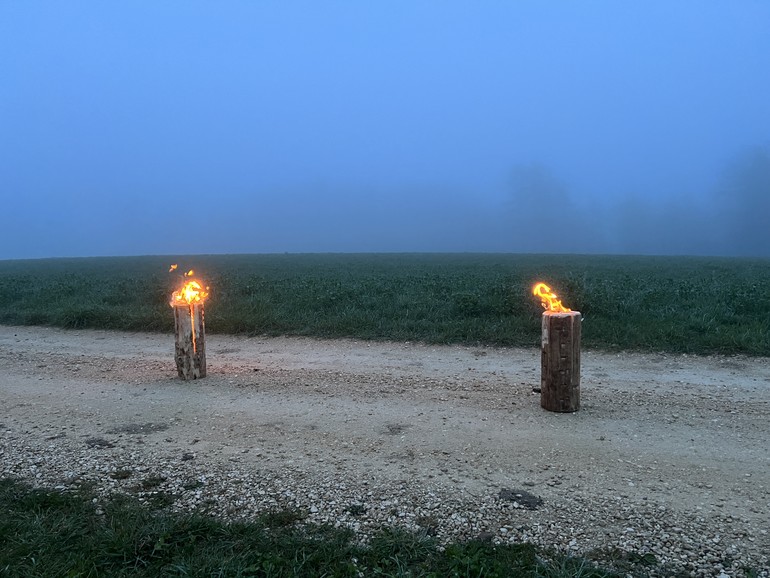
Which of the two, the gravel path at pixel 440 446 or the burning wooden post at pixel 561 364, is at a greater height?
the burning wooden post at pixel 561 364

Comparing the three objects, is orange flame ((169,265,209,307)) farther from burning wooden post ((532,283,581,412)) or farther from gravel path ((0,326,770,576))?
burning wooden post ((532,283,581,412))

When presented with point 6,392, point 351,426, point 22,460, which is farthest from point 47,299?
point 351,426

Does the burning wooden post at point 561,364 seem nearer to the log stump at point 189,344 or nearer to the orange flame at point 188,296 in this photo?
the log stump at point 189,344

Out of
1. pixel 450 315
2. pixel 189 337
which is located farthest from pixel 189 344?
pixel 450 315

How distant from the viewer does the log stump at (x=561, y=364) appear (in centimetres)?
560

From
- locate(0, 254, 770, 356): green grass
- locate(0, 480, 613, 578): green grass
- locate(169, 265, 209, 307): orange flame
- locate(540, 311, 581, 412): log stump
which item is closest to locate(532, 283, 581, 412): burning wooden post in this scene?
locate(540, 311, 581, 412): log stump

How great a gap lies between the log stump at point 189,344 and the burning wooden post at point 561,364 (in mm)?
4338

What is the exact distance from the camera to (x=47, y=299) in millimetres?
15352

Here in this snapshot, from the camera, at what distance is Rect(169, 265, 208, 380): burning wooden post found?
7.20 metres

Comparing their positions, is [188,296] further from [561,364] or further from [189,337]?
[561,364]

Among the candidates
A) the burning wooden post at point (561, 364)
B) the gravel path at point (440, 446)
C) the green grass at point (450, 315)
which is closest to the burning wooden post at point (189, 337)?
the gravel path at point (440, 446)

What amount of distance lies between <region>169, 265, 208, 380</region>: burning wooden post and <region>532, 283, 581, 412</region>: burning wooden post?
434 cm

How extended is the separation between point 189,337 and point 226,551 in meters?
4.55

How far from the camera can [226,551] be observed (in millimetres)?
3127
